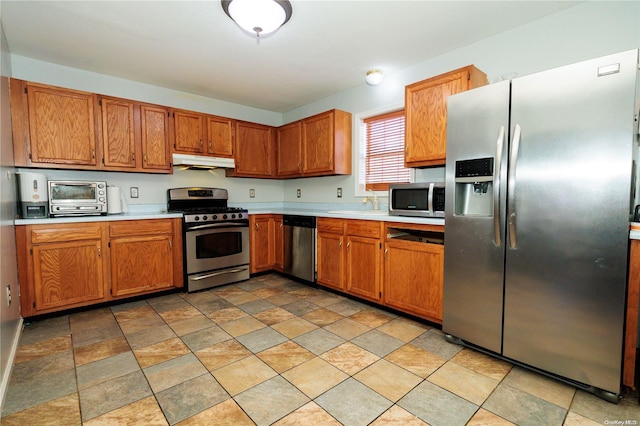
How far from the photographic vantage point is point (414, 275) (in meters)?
2.62

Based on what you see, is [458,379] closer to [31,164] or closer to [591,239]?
[591,239]

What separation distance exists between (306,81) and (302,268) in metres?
2.30

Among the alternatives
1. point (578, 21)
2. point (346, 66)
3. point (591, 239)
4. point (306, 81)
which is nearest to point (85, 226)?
point (306, 81)

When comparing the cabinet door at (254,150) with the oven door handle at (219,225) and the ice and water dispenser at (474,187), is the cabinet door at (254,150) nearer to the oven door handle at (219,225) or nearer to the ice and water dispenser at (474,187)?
the oven door handle at (219,225)

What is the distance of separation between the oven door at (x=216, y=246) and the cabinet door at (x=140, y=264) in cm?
23

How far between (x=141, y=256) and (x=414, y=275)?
2.79 meters

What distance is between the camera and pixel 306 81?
3.67 metres

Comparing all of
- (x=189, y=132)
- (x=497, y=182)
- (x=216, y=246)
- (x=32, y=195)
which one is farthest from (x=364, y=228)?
(x=32, y=195)

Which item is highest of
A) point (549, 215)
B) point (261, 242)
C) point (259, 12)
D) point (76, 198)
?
point (259, 12)

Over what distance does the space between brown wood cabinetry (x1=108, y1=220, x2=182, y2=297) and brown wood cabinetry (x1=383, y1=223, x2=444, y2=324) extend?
239 cm

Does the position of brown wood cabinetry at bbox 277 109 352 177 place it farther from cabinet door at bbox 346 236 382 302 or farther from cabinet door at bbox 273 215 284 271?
cabinet door at bbox 346 236 382 302

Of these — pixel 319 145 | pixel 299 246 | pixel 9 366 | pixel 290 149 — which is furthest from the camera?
pixel 290 149

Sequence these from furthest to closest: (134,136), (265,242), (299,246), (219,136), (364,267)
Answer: (265,242) < (219,136) < (299,246) < (134,136) < (364,267)

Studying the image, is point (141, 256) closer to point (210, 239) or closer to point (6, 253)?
point (210, 239)
